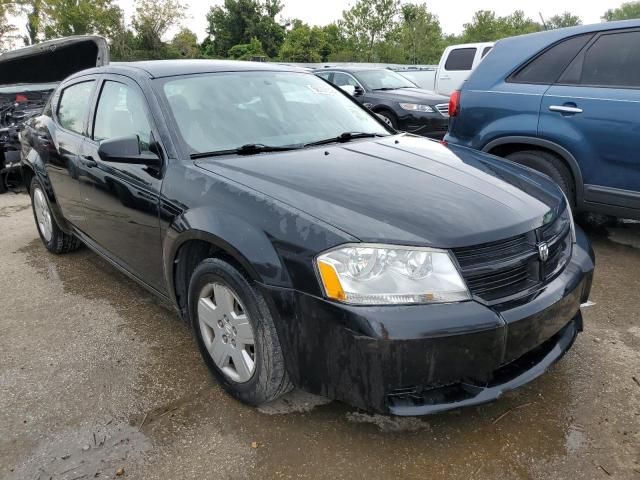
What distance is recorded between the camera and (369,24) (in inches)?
1645

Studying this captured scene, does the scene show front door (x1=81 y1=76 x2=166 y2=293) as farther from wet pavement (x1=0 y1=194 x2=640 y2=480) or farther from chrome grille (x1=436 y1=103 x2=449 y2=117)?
chrome grille (x1=436 y1=103 x2=449 y2=117)

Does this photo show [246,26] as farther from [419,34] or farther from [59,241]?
[59,241]

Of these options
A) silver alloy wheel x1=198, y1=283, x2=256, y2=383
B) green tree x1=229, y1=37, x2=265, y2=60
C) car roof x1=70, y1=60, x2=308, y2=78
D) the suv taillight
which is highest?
green tree x1=229, y1=37, x2=265, y2=60

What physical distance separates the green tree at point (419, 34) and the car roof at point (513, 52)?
38742 millimetres

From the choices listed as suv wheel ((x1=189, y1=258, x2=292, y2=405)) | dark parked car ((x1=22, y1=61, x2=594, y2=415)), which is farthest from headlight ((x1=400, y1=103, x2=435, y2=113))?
suv wheel ((x1=189, y1=258, x2=292, y2=405))

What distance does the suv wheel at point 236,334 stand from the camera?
2182 mm

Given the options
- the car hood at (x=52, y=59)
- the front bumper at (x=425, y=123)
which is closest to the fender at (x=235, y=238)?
the car hood at (x=52, y=59)

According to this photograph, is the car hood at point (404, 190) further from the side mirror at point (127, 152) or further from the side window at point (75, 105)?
the side window at point (75, 105)

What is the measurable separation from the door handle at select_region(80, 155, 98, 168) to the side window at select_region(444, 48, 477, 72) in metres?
11.1

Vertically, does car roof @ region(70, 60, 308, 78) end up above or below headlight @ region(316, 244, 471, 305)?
above

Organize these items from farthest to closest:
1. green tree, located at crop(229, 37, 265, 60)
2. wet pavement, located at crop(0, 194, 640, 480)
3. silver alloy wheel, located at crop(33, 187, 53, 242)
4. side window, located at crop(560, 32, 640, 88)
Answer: green tree, located at crop(229, 37, 265, 60), silver alloy wheel, located at crop(33, 187, 53, 242), side window, located at crop(560, 32, 640, 88), wet pavement, located at crop(0, 194, 640, 480)

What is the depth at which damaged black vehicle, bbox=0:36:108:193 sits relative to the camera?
6.92 m

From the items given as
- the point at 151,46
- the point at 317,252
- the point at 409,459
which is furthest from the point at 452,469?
the point at 151,46

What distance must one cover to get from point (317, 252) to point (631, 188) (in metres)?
3.11
